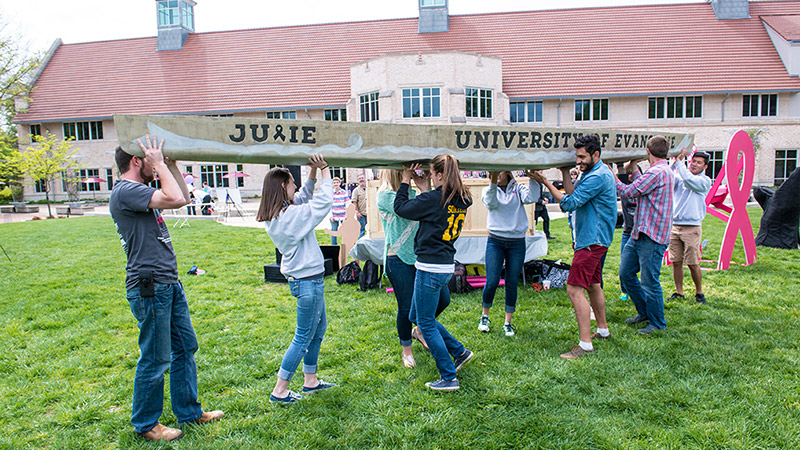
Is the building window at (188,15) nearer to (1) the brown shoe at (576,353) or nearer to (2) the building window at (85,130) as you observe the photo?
(2) the building window at (85,130)

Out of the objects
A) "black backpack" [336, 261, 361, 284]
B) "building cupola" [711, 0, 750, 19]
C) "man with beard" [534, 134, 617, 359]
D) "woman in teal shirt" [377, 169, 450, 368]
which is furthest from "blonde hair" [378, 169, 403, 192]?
"building cupola" [711, 0, 750, 19]

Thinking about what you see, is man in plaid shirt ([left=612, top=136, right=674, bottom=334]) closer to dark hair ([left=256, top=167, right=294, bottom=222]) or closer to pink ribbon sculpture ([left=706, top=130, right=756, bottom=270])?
dark hair ([left=256, top=167, right=294, bottom=222])

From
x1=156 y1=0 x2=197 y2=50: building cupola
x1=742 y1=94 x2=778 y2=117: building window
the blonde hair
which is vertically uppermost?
x1=156 y1=0 x2=197 y2=50: building cupola

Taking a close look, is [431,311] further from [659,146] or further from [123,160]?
[659,146]

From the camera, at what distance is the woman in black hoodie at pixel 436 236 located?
382 centimetres

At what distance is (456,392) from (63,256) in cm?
1060

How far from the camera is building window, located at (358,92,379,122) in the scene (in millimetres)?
28008

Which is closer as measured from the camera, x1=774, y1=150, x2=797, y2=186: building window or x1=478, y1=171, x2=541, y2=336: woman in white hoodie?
x1=478, y1=171, x2=541, y2=336: woman in white hoodie

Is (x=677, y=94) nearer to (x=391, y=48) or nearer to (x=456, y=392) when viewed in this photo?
(x=391, y=48)

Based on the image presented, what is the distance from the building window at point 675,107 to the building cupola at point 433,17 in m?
14.3

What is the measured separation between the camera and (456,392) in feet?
13.1

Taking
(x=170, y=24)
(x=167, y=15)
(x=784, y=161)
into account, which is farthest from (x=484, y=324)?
(x=167, y=15)

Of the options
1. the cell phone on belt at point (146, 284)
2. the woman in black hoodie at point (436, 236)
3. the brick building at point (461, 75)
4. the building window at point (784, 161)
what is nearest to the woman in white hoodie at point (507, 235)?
the woman in black hoodie at point (436, 236)

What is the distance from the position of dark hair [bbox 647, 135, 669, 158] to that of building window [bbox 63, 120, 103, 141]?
37687 mm
